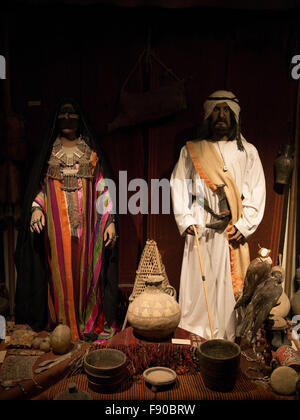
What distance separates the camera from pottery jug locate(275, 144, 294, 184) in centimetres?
459

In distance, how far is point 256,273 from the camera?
152 inches

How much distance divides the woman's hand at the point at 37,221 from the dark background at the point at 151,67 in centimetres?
70

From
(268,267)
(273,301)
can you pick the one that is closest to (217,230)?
(268,267)

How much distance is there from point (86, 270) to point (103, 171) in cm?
84

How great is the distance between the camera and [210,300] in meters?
4.13

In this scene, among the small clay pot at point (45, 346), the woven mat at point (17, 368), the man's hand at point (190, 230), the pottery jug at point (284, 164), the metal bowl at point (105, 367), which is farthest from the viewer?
the pottery jug at point (284, 164)

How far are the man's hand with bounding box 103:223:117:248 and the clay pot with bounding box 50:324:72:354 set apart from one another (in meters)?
0.76

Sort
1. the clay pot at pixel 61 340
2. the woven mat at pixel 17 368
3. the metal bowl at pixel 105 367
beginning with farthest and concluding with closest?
1. the clay pot at pixel 61 340
2. the woven mat at pixel 17 368
3. the metal bowl at pixel 105 367

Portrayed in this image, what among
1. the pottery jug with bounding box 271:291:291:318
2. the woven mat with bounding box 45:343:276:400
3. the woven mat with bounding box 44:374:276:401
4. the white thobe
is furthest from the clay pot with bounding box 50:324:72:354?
the pottery jug with bounding box 271:291:291:318

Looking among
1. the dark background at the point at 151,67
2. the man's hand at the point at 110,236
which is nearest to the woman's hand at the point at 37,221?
the man's hand at the point at 110,236

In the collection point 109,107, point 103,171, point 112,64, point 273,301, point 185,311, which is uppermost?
point 112,64

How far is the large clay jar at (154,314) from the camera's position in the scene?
3480 millimetres

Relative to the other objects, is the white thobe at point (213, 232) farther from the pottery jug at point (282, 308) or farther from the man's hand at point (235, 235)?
the pottery jug at point (282, 308)

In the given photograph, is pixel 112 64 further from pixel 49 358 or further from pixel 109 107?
pixel 49 358
